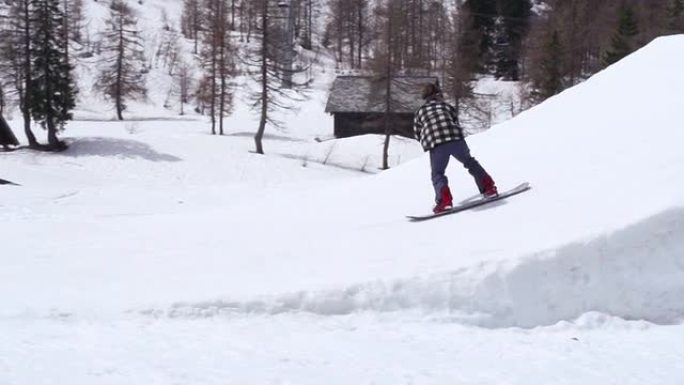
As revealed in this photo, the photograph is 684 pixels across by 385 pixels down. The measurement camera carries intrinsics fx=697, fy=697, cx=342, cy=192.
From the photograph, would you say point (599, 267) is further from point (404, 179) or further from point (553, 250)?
point (404, 179)

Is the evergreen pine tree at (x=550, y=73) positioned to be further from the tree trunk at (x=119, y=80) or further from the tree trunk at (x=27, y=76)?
the tree trunk at (x=27, y=76)

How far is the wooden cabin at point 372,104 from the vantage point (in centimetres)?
4281

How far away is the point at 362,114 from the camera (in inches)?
1887

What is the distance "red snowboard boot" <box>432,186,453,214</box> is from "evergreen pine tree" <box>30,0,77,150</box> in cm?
3402

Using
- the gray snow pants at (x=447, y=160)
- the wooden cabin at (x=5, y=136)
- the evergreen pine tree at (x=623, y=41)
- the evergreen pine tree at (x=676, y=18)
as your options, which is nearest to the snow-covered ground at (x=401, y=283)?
the gray snow pants at (x=447, y=160)

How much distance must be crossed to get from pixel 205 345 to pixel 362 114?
1679 inches

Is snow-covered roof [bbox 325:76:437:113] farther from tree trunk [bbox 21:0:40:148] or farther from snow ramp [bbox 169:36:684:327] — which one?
snow ramp [bbox 169:36:684:327]

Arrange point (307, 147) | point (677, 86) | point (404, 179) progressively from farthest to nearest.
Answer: point (307, 147)
point (404, 179)
point (677, 86)

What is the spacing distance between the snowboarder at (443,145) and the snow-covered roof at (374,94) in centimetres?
2963

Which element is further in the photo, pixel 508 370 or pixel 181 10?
pixel 181 10

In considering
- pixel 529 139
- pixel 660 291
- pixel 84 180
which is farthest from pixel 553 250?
pixel 84 180

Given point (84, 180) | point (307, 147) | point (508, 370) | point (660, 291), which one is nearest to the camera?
point (508, 370)

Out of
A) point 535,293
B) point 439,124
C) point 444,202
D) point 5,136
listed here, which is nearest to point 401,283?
point 535,293

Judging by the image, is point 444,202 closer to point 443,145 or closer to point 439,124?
point 443,145
